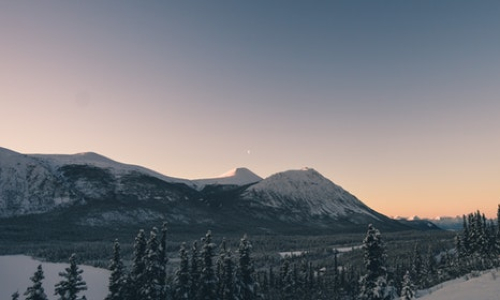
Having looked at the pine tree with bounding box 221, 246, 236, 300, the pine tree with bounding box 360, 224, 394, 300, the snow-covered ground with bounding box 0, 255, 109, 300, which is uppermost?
the pine tree with bounding box 360, 224, 394, 300

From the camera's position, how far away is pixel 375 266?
3941 centimetres

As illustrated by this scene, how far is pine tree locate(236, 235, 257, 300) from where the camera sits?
51.6 metres

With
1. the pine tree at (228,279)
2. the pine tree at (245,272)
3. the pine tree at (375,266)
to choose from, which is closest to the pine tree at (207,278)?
the pine tree at (228,279)

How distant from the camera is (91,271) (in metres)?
178

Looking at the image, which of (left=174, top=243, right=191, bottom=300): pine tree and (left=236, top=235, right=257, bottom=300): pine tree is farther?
(left=236, top=235, right=257, bottom=300): pine tree

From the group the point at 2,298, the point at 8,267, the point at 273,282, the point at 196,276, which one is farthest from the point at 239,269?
the point at 8,267

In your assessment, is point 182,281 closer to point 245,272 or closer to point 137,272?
point 137,272

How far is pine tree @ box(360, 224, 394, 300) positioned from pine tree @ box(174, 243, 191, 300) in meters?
20.5

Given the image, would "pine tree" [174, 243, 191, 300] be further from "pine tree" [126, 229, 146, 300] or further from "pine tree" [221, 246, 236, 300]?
"pine tree" [221, 246, 236, 300]

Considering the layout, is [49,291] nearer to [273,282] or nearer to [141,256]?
[273,282]

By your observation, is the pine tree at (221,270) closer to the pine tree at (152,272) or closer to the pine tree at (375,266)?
the pine tree at (152,272)

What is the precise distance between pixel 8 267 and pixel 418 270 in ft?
584

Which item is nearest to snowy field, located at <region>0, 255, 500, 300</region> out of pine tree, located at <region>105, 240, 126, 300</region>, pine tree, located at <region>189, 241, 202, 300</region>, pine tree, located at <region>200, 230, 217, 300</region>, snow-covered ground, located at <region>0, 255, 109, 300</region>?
snow-covered ground, located at <region>0, 255, 109, 300</region>

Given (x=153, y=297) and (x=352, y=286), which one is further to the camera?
(x=352, y=286)
